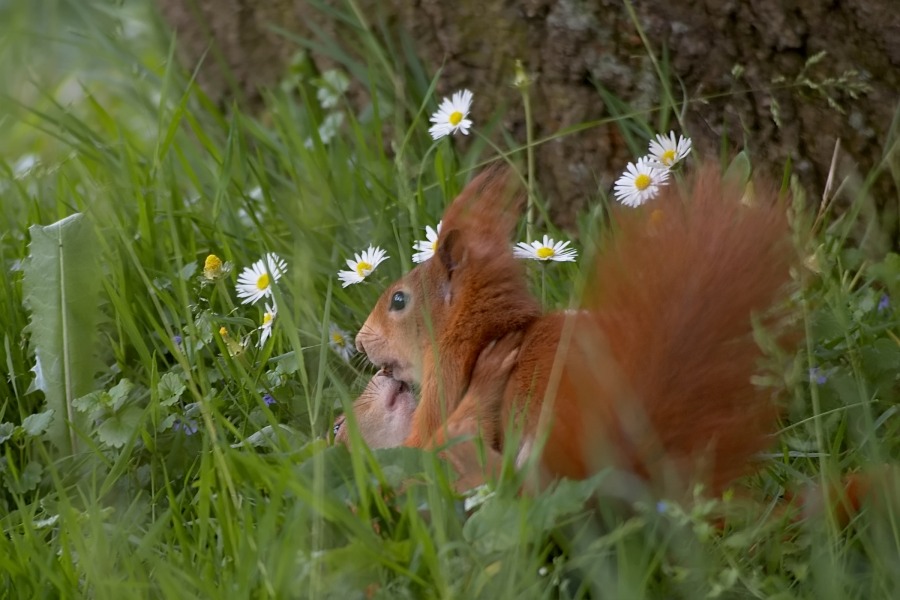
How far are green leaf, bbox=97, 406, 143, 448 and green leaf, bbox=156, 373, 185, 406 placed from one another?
2.1 inches

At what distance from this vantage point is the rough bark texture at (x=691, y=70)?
283cm

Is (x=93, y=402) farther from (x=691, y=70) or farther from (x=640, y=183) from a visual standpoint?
(x=691, y=70)

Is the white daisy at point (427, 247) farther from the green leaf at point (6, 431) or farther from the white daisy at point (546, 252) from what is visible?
the green leaf at point (6, 431)

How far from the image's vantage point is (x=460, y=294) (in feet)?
7.63

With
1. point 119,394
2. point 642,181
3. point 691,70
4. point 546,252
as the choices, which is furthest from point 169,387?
point 691,70

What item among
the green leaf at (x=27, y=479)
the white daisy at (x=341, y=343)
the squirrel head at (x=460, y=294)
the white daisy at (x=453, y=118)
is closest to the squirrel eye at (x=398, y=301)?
the squirrel head at (x=460, y=294)

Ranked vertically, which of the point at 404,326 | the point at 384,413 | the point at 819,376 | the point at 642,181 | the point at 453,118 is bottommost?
the point at 819,376

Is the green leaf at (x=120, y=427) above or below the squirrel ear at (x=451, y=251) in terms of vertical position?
below

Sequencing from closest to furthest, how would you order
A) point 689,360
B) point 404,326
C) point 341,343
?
1. point 689,360
2. point 404,326
3. point 341,343

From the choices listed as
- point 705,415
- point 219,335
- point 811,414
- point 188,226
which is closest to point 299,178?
point 188,226

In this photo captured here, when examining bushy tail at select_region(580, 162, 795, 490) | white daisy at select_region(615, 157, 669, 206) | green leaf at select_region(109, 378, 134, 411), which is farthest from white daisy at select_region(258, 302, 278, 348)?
bushy tail at select_region(580, 162, 795, 490)

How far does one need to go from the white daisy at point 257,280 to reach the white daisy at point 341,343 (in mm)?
169

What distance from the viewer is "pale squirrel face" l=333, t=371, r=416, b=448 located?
7.97ft

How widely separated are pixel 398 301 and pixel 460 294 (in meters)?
0.19
